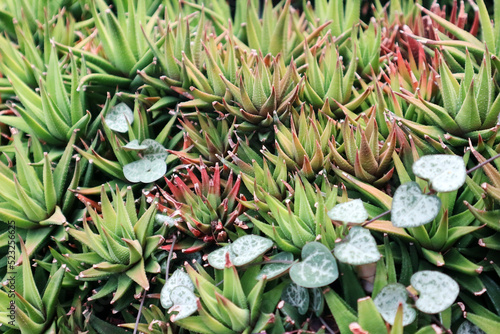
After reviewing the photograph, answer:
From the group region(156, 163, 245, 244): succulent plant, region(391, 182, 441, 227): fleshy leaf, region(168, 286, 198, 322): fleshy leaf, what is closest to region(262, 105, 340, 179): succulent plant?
region(156, 163, 245, 244): succulent plant

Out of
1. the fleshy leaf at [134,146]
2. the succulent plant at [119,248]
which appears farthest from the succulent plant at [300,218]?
the fleshy leaf at [134,146]

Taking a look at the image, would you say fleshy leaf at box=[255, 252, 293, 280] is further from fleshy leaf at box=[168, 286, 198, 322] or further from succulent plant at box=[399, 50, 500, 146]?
succulent plant at box=[399, 50, 500, 146]

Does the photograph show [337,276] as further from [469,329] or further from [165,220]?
[165,220]

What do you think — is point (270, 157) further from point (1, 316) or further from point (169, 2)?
point (169, 2)

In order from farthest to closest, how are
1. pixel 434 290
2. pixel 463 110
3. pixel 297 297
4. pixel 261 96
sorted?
pixel 261 96 → pixel 463 110 → pixel 297 297 → pixel 434 290

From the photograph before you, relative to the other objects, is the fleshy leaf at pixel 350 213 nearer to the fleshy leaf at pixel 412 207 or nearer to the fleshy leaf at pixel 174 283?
the fleshy leaf at pixel 412 207

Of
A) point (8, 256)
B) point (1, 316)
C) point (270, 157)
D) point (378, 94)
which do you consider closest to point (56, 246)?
point (8, 256)

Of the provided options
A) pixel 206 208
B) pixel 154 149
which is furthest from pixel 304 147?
pixel 154 149
